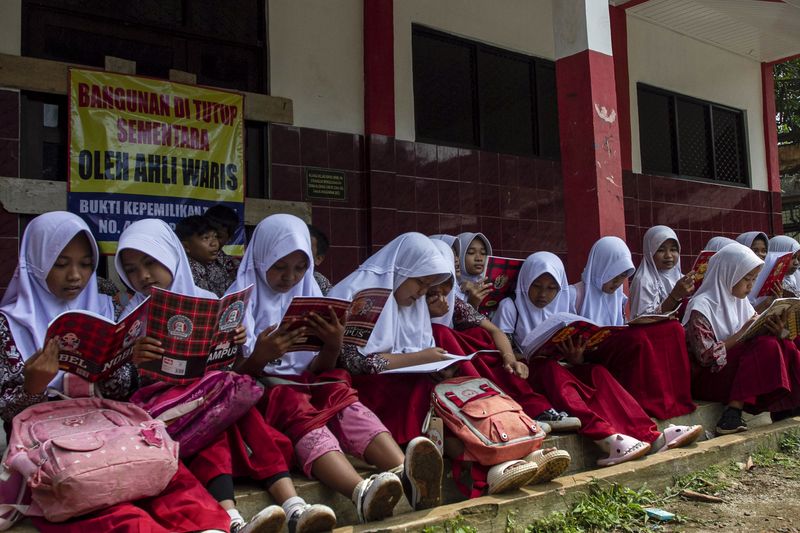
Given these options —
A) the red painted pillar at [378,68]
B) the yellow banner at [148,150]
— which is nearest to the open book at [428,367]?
the yellow banner at [148,150]

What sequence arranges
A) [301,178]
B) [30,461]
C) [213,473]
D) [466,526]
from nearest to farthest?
[30,461] → [213,473] → [466,526] → [301,178]

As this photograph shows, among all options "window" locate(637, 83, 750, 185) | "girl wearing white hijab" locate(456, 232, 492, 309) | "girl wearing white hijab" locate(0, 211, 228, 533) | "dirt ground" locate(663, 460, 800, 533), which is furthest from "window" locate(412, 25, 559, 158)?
"girl wearing white hijab" locate(0, 211, 228, 533)

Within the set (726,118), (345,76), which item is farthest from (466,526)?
(726,118)

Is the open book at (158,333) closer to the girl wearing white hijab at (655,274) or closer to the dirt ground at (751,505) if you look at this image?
the dirt ground at (751,505)

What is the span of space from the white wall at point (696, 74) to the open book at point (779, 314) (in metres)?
3.98

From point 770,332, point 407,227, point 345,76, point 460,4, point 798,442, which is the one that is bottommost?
point 798,442

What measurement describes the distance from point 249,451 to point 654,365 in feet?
7.98

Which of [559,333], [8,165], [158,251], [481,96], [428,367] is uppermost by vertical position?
[481,96]

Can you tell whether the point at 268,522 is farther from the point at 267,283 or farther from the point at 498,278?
the point at 498,278

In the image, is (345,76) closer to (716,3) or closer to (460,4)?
(460,4)

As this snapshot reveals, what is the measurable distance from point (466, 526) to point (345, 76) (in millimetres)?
4424

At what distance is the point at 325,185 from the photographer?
626cm

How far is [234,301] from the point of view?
2674 mm

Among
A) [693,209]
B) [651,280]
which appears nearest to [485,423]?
[651,280]
